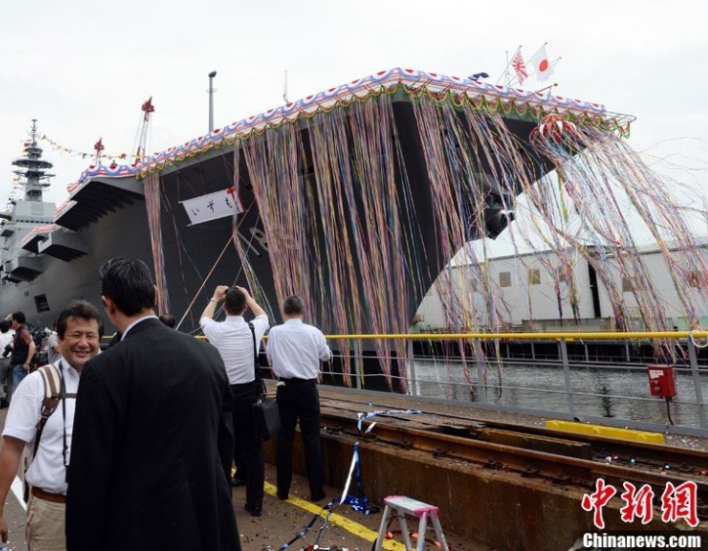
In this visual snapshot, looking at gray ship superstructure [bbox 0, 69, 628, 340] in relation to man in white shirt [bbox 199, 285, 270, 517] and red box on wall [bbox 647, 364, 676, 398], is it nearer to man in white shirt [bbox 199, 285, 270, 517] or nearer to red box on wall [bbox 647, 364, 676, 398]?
red box on wall [bbox 647, 364, 676, 398]

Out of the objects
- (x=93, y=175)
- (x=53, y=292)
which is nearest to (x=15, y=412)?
(x=93, y=175)

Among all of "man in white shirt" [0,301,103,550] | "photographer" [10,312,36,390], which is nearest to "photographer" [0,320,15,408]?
"photographer" [10,312,36,390]

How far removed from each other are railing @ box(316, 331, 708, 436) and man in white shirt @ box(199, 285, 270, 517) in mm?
2717

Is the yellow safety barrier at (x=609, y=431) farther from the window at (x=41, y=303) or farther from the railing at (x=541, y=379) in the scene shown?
the window at (x=41, y=303)

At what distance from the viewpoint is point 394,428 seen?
473 cm

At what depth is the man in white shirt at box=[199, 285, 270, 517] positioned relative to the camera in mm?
4109

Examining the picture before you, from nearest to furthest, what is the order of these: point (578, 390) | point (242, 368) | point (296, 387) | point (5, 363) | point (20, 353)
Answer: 1. point (242, 368)
2. point (296, 387)
3. point (20, 353)
4. point (5, 363)
5. point (578, 390)

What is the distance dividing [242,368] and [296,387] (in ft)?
1.49

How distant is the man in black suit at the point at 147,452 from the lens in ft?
5.11

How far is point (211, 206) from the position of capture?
42.7ft

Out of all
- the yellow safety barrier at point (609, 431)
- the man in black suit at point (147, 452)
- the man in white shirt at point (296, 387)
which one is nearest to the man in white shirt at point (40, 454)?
the man in black suit at point (147, 452)

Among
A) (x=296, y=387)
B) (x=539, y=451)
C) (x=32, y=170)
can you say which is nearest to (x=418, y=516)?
(x=539, y=451)

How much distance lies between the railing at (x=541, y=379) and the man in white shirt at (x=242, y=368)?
2717 mm

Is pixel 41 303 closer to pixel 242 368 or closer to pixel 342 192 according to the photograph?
pixel 342 192
